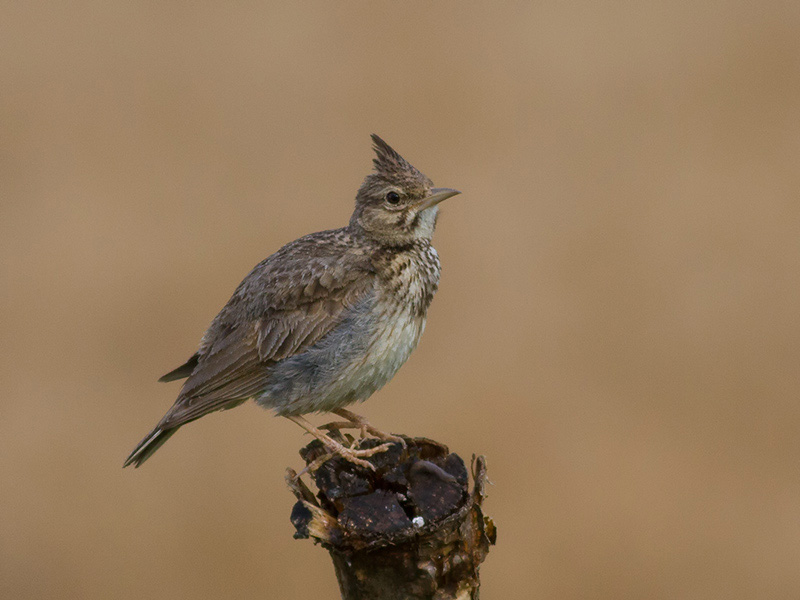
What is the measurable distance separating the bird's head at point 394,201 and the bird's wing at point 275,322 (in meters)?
0.26

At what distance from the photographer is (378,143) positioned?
475 cm

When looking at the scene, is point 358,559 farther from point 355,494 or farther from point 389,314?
point 389,314

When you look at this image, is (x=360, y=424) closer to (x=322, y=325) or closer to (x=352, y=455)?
(x=322, y=325)

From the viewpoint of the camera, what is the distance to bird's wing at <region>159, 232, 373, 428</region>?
176 inches

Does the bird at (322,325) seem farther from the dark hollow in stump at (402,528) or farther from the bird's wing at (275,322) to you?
the dark hollow in stump at (402,528)

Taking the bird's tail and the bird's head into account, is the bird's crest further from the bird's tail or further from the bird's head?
the bird's tail

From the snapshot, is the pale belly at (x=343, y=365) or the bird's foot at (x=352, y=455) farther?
the pale belly at (x=343, y=365)

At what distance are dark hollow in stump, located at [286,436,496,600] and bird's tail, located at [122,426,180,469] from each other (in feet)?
4.51

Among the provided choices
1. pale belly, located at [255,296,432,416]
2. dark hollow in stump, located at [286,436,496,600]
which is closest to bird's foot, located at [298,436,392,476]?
dark hollow in stump, located at [286,436,496,600]

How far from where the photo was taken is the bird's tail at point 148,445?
4.44m

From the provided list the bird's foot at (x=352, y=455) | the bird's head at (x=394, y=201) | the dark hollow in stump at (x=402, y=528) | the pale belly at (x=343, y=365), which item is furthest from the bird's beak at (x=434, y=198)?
the dark hollow in stump at (x=402, y=528)

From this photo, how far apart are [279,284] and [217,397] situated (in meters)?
0.61

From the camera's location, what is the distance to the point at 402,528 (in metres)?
2.94

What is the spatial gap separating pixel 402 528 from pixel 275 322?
180 centimetres
